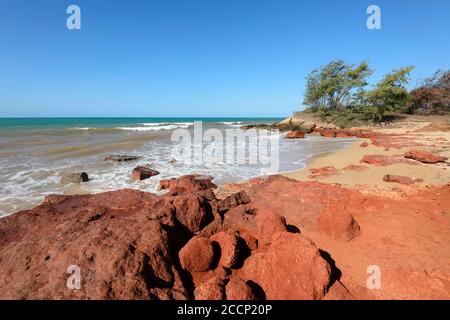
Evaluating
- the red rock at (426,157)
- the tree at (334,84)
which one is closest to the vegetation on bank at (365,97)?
the tree at (334,84)

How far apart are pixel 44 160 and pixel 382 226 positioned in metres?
13.5

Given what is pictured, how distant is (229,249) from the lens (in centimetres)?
281

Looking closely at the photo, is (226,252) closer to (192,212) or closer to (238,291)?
(238,291)

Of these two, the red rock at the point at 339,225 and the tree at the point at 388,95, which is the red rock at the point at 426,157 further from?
the tree at the point at 388,95

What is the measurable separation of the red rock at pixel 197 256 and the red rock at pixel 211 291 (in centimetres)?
37

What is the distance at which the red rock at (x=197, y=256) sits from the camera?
268cm

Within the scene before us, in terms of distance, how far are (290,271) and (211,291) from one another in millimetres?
858

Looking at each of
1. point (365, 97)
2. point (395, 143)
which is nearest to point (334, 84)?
point (365, 97)

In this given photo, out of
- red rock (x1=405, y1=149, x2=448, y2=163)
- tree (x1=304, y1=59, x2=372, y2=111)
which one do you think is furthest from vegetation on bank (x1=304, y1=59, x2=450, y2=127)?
red rock (x1=405, y1=149, x2=448, y2=163)

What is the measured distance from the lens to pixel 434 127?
74.4 ft

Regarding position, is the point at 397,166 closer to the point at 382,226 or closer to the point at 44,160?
the point at 382,226

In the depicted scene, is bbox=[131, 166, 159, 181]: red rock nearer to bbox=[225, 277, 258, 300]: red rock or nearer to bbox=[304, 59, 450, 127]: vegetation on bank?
bbox=[225, 277, 258, 300]: red rock

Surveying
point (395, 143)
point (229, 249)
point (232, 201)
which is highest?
point (395, 143)

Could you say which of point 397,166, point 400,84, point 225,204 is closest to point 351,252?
point 225,204
